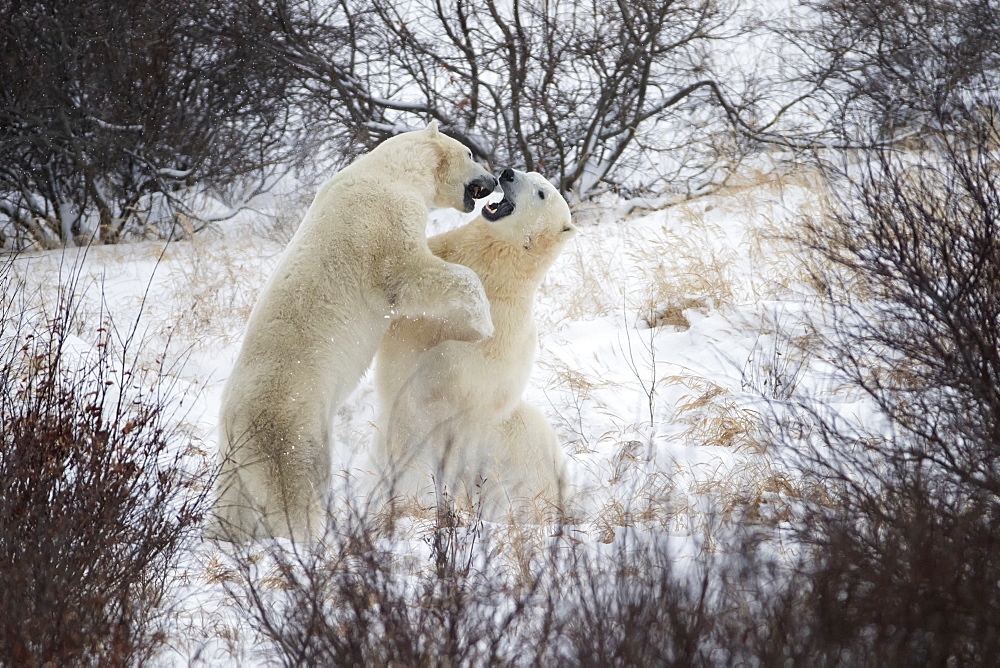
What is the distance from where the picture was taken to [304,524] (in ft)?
9.50

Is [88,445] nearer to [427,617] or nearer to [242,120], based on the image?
[427,617]

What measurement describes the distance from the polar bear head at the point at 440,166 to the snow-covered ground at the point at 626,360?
1.08 m

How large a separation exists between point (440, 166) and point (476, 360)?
0.87 metres

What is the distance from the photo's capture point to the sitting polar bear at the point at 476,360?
3502 mm

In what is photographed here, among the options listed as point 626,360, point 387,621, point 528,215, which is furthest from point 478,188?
point 387,621

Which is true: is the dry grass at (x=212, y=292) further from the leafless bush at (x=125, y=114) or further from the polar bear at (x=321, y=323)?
the polar bear at (x=321, y=323)

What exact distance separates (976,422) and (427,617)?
154 cm

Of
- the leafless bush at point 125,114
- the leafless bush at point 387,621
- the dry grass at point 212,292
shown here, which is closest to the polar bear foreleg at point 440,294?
the leafless bush at point 387,621

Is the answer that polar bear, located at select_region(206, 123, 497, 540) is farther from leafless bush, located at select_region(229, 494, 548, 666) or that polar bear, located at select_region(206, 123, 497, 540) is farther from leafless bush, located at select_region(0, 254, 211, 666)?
leafless bush, located at select_region(229, 494, 548, 666)

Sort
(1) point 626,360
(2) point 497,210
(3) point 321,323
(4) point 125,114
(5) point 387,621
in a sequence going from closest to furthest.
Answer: (5) point 387,621 < (3) point 321,323 < (2) point 497,210 < (1) point 626,360 < (4) point 125,114

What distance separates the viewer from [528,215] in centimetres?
349

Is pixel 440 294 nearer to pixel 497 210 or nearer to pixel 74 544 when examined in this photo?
pixel 497 210

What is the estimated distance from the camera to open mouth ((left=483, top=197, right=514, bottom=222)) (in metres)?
3.48

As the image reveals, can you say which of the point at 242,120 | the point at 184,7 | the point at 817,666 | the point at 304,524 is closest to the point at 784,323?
the point at 304,524
